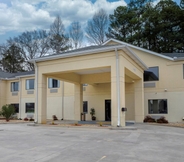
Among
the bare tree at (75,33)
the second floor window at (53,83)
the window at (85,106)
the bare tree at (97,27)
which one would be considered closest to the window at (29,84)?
the second floor window at (53,83)

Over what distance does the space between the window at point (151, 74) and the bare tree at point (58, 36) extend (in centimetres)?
2215

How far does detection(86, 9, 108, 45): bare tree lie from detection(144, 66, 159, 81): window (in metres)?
20.1

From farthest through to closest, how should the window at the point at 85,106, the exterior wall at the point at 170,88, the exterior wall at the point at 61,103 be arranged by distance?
1. the exterior wall at the point at 61,103
2. the window at the point at 85,106
3. the exterior wall at the point at 170,88

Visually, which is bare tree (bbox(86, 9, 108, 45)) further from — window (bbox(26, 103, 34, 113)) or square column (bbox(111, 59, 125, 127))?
square column (bbox(111, 59, 125, 127))

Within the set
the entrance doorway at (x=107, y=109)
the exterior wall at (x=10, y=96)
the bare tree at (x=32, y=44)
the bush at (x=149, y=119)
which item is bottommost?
the bush at (x=149, y=119)

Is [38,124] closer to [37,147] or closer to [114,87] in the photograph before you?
[114,87]

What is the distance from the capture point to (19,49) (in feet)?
149

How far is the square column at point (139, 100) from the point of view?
64.7 ft

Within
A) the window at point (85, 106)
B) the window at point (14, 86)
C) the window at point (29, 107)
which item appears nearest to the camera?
the window at point (85, 106)

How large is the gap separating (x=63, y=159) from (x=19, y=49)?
42.2 metres

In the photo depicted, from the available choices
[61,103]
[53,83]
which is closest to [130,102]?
[61,103]

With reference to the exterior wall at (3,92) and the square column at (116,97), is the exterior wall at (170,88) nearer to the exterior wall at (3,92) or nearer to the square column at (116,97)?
the square column at (116,97)

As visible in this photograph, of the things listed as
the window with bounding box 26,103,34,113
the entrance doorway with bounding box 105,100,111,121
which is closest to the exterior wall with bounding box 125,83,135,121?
the entrance doorway with bounding box 105,100,111,121

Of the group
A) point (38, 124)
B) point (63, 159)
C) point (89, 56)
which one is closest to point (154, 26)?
point (89, 56)
